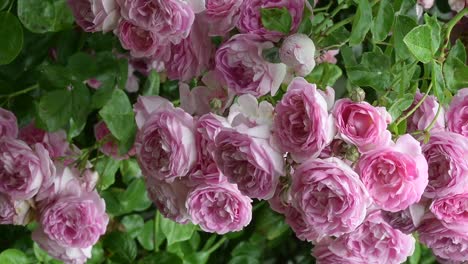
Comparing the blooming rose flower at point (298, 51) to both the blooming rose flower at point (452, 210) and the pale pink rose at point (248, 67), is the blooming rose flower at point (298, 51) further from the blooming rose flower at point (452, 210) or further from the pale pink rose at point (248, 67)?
the blooming rose flower at point (452, 210)

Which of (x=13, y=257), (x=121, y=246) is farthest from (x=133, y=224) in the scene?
(x=13, y=257)

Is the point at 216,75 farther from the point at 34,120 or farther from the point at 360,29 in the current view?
the point at 34,120

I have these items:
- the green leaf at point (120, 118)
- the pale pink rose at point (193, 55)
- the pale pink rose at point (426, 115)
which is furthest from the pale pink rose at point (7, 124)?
the pale pink rose at point (426, 115)

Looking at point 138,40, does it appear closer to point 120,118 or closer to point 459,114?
point 120,118

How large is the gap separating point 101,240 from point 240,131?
49 cm

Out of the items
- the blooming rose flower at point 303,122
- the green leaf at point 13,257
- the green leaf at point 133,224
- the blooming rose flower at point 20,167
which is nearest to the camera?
the blooming rose flower at point 303,122

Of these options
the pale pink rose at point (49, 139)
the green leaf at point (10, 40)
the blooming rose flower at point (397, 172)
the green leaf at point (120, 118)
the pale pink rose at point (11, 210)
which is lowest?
the pale pink rose at point (11, 210)

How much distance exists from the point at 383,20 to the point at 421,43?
0.23 ft

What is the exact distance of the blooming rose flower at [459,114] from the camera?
738 millimetres

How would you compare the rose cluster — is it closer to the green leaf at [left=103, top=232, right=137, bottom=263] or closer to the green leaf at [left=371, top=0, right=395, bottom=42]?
the green leaf at [left=103, top=232, right=137, bottom=263]

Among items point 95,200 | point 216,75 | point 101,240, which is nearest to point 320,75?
point 216,75

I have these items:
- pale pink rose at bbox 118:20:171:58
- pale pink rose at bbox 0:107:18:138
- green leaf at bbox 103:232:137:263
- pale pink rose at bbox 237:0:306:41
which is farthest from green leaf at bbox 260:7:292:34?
green leaf at bbox 103:232:137:263

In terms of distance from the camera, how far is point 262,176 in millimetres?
699

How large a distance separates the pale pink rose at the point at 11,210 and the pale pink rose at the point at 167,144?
17 centimetres
